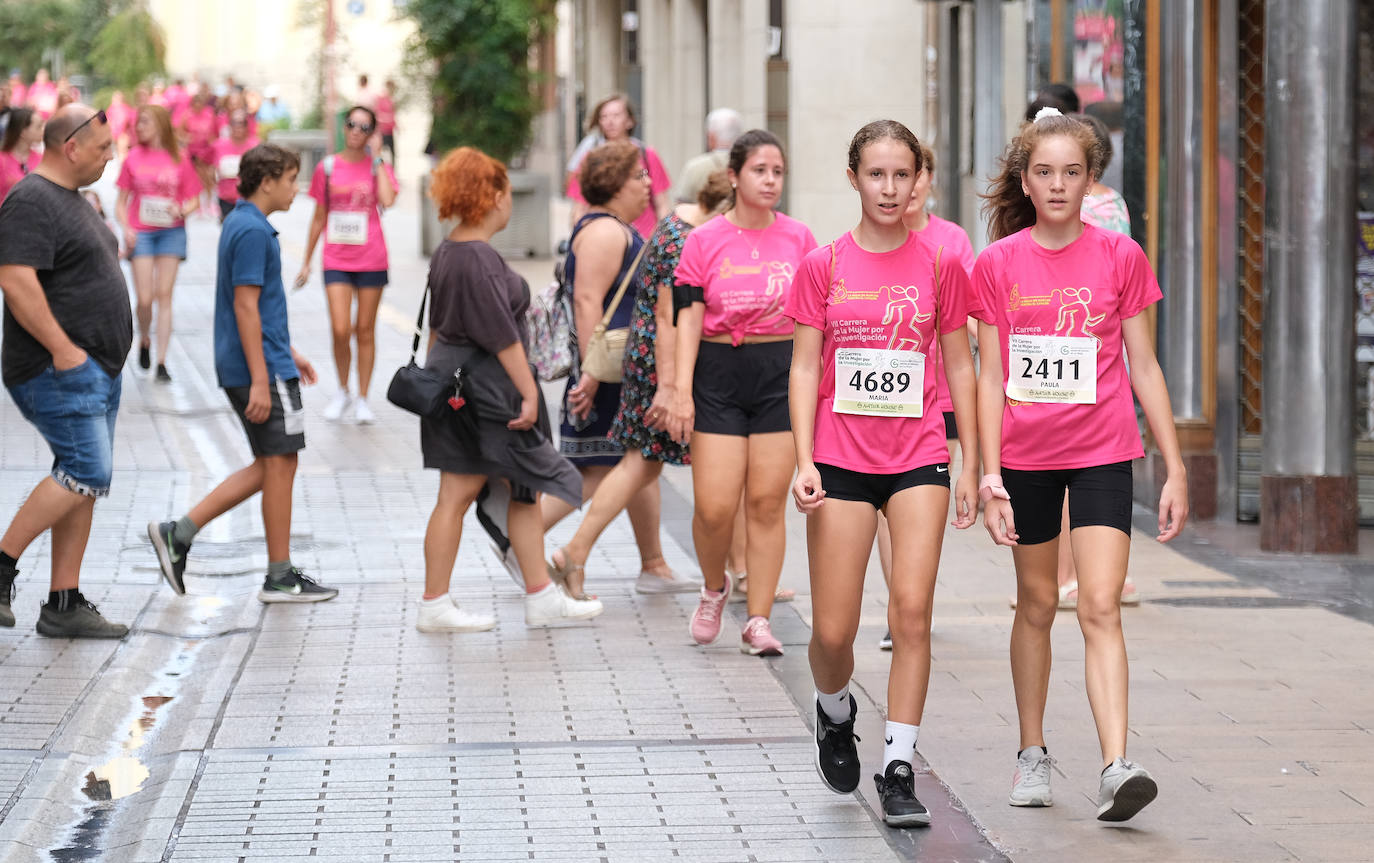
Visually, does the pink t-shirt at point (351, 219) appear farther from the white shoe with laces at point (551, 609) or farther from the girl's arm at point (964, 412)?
the girl's arm at point (964, 412)

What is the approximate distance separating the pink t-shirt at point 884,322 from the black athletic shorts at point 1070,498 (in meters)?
0.22

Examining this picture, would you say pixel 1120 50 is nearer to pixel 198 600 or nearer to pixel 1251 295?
pixel 1251 295

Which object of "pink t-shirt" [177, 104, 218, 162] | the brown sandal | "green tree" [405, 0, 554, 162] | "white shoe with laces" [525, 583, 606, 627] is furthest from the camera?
"green tree" [405, 0, 554, 162]

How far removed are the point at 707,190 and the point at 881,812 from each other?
3.01 meters

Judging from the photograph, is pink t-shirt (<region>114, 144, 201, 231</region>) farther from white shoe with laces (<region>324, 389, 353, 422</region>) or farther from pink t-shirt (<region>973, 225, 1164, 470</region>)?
pink t-shirt (<region>973, 225, 1164, 470</region>)

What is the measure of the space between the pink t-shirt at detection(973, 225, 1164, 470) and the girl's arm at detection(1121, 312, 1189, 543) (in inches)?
1.4

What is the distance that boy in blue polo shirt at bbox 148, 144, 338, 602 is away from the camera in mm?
7789

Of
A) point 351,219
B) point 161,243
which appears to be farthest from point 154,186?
point 351,219

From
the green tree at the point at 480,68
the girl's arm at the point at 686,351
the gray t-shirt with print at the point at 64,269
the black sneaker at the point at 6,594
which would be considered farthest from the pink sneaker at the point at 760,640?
the green tree at the point at 480,68

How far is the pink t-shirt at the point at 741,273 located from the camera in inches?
274

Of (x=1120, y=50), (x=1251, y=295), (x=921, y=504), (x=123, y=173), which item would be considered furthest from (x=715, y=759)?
(x=123, y=173)

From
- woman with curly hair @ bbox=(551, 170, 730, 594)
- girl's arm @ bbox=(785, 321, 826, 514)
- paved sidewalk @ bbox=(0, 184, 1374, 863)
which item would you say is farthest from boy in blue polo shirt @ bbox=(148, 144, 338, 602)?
girl's arm @ bbox=(785, 321, 826, 514)

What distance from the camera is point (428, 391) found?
7.36m

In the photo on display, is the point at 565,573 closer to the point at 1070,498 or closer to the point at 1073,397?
the point at 1070,498
